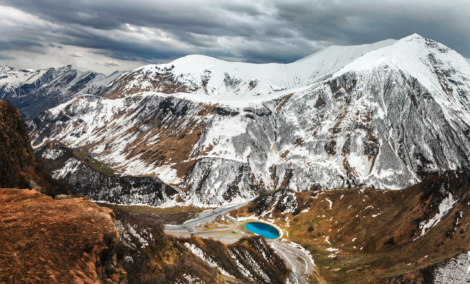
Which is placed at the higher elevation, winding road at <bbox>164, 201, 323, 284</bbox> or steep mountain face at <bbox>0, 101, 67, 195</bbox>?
steep mountain face at <bbox>0, 101, 67, 195</bbox>

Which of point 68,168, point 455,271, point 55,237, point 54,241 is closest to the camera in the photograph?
point 54,241

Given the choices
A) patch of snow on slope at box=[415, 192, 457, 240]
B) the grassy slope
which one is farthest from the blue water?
patch of snow on slope at box=[415, 192, 457, 240]

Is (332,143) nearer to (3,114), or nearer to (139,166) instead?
(139,166)

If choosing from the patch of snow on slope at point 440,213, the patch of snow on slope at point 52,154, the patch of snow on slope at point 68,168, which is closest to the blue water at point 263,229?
the patch of snow on slope at point 440,213

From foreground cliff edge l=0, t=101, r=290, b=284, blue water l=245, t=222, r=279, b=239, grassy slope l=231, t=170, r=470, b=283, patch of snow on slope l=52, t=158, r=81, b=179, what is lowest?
blue water l=245, t=222, r=279, b=239

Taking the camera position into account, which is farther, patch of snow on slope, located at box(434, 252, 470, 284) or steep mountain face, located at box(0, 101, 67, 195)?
patch of snow on slope, located at box(434, 252, 470, 284)

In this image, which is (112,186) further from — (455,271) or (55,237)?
(455,271)

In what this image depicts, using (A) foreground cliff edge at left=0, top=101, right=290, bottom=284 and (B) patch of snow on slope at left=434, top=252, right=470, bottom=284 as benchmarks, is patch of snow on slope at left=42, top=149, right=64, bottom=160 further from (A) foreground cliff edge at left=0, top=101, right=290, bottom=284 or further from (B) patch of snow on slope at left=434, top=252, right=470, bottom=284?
(B) patch of snow on slope at left=434, top=252, right=470, bottom=284

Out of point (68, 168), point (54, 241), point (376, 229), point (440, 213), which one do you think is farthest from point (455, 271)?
point (68, 168)
